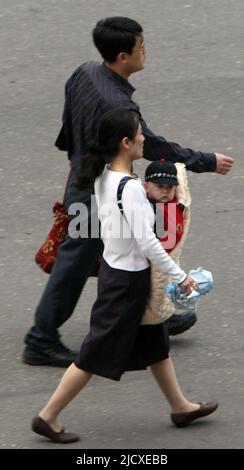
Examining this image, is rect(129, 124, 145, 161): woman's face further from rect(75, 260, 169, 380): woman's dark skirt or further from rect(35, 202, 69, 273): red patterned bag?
rect(35, 202, 69, 273): red patterned bag

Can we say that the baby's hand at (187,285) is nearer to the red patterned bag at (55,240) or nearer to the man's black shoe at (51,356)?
the red patterned bag at (55,240)

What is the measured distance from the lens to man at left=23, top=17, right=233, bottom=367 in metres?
6.32

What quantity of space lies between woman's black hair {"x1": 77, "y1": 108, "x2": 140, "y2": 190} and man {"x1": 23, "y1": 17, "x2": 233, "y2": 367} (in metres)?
0.33

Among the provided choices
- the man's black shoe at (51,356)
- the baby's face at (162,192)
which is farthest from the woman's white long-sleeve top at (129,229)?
the man's black shoe at (51,356)

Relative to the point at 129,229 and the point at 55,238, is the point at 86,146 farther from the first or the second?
the point at 129,229

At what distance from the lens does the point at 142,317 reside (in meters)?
5.90

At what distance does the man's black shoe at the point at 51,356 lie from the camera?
6.72m

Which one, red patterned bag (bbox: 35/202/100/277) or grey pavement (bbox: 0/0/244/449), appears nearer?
grey pavement (bbox: 0/0/244/449)

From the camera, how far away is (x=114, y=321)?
5824 mm

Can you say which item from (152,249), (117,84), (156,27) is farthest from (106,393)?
(156,27)

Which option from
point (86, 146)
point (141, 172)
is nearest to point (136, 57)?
point (86, 146)

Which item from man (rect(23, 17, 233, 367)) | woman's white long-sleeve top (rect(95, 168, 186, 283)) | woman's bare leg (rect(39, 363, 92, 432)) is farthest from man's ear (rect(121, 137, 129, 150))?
woman's bare leg (rect(39, 363, 92, 432))

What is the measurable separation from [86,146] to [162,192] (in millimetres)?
435

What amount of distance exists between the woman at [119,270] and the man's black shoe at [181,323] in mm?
874
